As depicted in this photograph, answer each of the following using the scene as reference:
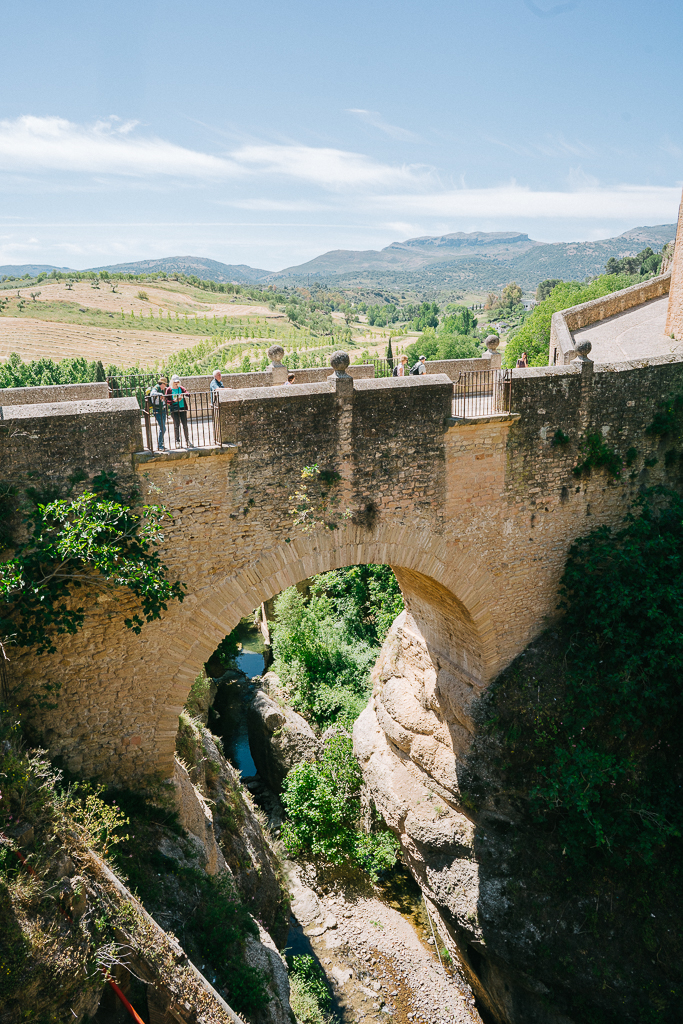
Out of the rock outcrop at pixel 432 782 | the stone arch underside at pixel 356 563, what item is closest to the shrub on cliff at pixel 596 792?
the rock outcrop at pixel 432 782

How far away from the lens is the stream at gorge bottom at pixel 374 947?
1042cm

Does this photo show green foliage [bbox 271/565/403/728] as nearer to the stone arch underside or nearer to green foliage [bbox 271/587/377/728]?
green foliage [bbox 271/587/377/728]

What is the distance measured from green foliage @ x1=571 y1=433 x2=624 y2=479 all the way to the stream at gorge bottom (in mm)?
8593

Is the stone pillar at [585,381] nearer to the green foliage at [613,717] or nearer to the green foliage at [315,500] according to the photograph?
the green foliage at [613,717]

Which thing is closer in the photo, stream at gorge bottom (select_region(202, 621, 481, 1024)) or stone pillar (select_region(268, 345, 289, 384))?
stone pillar (select_region(268, 345, 289, 384))

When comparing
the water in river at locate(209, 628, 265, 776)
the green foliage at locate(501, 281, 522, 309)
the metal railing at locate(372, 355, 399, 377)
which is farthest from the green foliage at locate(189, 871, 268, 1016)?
the green foliage at locate(501, 281, 522, 309)

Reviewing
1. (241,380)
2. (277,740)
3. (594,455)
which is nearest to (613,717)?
(594,455)

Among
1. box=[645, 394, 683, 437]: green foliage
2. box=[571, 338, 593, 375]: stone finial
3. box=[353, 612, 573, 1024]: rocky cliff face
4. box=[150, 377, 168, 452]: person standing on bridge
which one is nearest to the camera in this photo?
box=[150, 377, 168, 452]: person standing on bridge

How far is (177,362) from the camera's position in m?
43.3

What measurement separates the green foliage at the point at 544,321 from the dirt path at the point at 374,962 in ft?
87.8

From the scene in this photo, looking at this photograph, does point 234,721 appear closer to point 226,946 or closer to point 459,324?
point 226,946

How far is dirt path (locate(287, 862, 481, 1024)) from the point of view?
1038 cm

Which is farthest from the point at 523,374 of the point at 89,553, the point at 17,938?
the point at 17,938

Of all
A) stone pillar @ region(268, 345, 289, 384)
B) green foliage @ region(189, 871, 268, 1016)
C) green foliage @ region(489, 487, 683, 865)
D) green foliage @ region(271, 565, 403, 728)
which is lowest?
green foliage @ region(271, 565, 403, 728)
